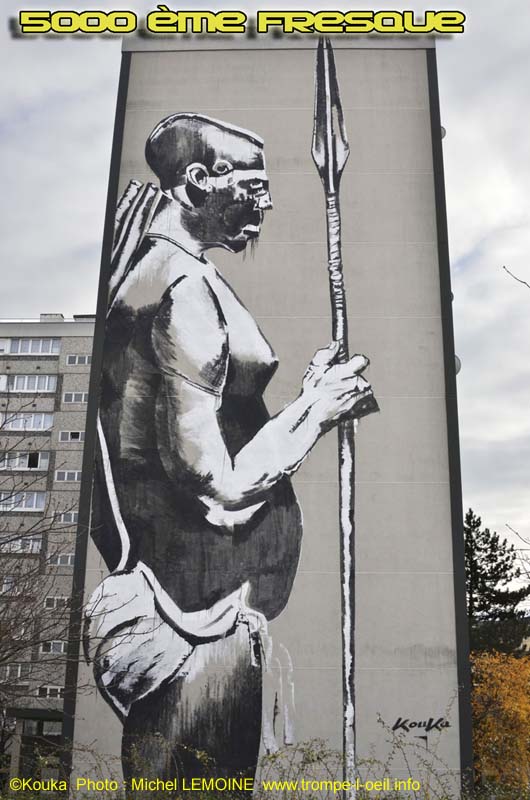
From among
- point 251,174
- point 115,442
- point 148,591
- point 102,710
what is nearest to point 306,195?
point 251,174

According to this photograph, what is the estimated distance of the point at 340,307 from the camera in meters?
18.0

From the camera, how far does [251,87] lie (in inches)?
784

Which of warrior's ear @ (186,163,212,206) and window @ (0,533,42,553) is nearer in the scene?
window @ (0,533,42,553)

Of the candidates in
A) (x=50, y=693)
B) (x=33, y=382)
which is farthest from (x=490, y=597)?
(x=33, y=382)

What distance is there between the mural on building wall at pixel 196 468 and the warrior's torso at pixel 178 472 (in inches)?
1.1

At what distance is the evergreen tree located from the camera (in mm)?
32094

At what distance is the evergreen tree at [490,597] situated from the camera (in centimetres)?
3209

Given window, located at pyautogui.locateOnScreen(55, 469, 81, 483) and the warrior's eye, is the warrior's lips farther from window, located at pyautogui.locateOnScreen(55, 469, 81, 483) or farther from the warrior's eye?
window, located at pyautogui.locateOnScreen(55, 469, 81, 483)

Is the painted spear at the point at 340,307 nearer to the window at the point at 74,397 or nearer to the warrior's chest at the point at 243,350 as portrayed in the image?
the warrior's chest at the point at 243,350

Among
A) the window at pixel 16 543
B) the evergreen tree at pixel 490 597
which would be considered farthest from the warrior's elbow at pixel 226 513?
the evergreen tree at pixel 490 597

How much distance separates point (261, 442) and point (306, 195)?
5885 millimetres

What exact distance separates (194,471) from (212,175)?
7101 millimetres

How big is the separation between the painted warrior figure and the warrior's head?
0.11 ft
